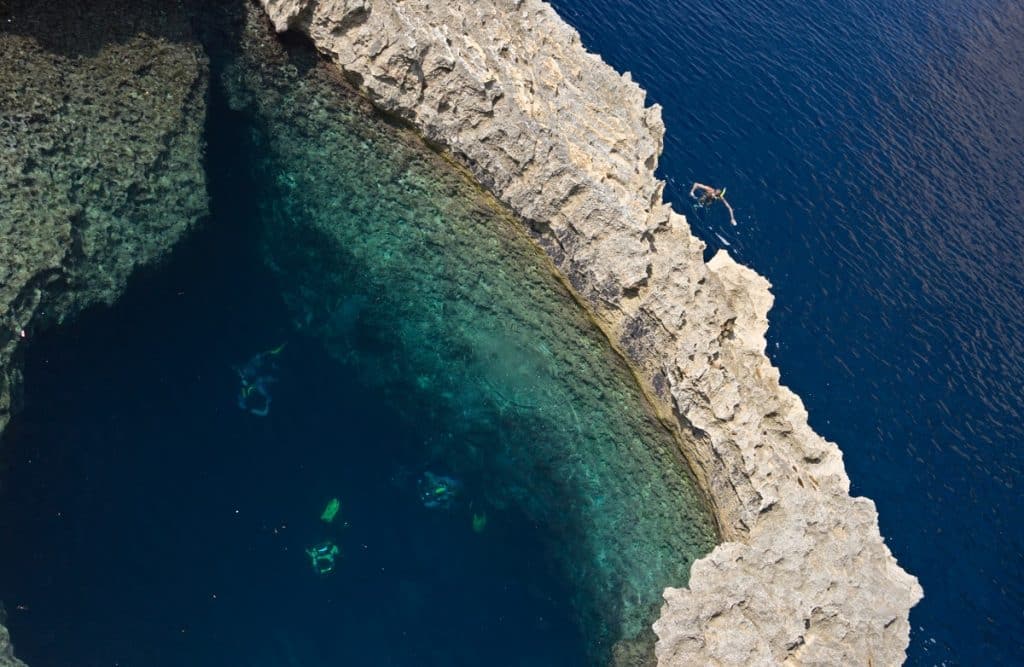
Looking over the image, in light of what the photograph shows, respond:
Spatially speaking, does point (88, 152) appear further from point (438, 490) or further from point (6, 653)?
point (438, 490)

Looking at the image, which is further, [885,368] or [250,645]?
[885,368]

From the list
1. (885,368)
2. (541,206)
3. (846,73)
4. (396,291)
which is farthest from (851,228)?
(396,291)

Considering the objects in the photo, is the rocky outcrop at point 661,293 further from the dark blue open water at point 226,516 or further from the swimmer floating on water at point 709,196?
the dark blue open water at point 226,516

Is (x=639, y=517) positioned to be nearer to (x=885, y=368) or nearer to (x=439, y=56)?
(x=885, y=368)

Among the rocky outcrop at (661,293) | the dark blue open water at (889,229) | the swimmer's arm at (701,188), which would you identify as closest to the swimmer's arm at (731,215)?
the dark blue open water at (889,229)

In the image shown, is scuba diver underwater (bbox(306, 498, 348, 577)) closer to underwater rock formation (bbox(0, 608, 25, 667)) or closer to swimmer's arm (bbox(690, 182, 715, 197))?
underwater rock formation (bbox(0, 608, 25, 667))
